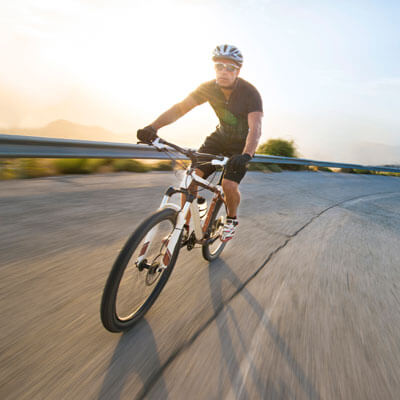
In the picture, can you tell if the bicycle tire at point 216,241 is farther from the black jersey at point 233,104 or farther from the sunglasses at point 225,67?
the sunglasses at point 225,67

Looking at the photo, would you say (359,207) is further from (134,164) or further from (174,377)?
(174,377)

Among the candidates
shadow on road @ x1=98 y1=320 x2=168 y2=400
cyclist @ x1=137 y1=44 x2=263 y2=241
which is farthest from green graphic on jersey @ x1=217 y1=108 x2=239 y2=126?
shadow on road @ x1=98 y1=320 x2=168 y2=400

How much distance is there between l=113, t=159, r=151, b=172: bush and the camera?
707 centimetres

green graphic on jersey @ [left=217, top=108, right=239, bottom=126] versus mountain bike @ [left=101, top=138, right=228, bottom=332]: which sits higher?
green graphic on jersey @ [left=217, top=108, right=239, bottom=126]

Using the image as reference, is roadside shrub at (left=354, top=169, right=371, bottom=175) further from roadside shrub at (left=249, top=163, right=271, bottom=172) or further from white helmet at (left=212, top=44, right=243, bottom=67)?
white helmet at (left=212, top=44, right=243, bottom=67)

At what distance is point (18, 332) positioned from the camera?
1.73m

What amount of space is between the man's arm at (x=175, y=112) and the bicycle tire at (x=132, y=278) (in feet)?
3.97

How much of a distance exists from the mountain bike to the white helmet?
3.56 ft

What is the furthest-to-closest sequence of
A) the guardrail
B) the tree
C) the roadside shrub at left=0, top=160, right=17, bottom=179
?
the tree, the roadside shrub at left=0, top=160, right=17, bottom=179, the guardrail

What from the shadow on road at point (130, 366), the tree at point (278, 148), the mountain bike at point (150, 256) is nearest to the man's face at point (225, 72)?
the mountain bike at point (150, 256)

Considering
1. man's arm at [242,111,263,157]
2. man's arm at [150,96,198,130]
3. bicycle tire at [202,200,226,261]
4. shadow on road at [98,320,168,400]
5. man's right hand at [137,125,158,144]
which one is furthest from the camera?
bicycle tire at [202,200,226,261]

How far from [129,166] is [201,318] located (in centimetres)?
578

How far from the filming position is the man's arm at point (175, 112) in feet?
9.43

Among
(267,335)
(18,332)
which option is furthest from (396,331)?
(18,332)
